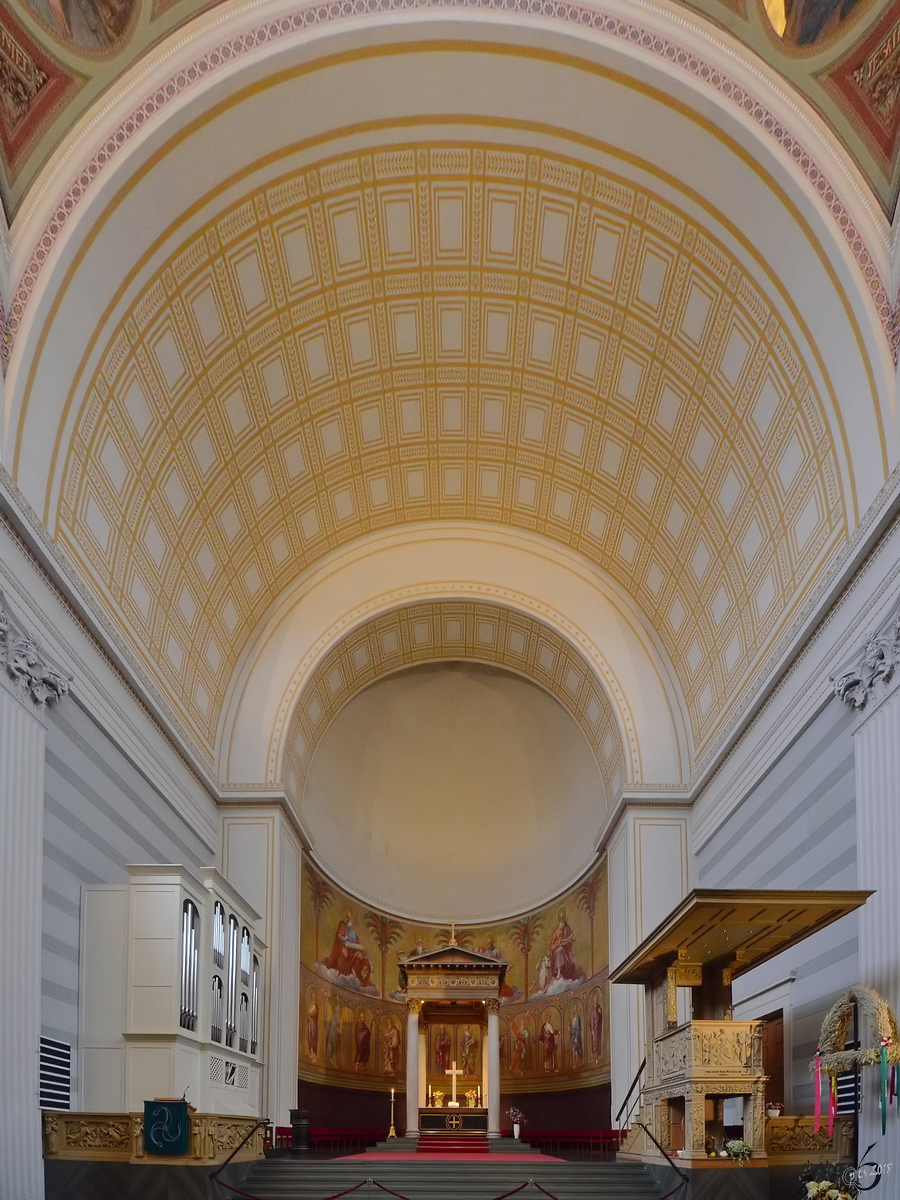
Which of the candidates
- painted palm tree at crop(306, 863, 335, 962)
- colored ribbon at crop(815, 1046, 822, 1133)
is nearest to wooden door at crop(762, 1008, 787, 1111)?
colored ribbon at crop(815, 1046, 822, 1133)

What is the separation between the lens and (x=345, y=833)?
109 feet

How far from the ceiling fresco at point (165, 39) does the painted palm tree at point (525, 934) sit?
21.7m

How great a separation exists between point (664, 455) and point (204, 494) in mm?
8623

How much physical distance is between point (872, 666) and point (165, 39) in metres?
12.3

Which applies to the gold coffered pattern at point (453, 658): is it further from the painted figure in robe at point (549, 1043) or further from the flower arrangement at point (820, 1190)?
the flower arrangement at point (820, 1190)

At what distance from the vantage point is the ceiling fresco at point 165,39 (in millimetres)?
15133

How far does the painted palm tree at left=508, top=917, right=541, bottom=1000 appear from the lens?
3306 cm

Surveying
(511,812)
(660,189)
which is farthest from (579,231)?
(511,812)

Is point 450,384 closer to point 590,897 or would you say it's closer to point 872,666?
point 872,666

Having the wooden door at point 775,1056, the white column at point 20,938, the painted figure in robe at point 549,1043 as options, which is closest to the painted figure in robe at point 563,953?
the painted figure in robe at point 549,1043

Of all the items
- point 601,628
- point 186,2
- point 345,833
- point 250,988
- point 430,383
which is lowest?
point 250,988

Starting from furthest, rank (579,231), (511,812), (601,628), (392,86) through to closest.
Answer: (511,812) → (601,628) → (579,231) → (392,86)

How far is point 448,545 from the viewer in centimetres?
2981

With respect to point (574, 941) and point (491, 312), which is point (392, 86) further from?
point (574, 941)
